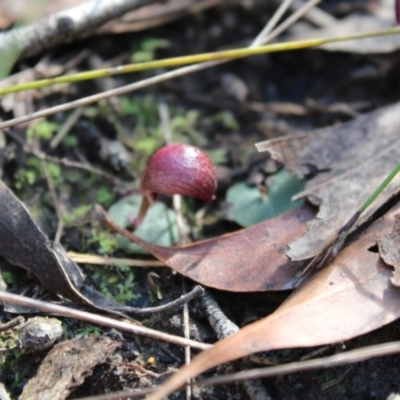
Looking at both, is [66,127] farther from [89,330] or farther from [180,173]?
[89,330]

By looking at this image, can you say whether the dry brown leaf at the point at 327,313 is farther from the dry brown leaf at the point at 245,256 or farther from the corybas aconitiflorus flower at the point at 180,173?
the corybas aconitiflorus flower at the point at 180,173

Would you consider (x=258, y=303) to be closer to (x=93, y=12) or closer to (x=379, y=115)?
(x=379, y=115)

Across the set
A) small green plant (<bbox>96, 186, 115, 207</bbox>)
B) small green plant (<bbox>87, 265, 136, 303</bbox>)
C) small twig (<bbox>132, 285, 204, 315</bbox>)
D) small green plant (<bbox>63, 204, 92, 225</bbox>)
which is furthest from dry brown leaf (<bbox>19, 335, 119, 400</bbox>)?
small green plant (<bbox>96, 186, 115, 207</bbox>)

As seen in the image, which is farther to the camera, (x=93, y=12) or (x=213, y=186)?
(x=93, y=12)

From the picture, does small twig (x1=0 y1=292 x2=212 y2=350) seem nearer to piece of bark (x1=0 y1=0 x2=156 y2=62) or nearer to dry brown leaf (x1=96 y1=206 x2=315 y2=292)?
dry brown leaf (x1=96 y1=206 x2=315 y2=292)

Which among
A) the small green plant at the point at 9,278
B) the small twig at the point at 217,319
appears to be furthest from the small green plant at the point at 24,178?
the small twig at the point at 217,319

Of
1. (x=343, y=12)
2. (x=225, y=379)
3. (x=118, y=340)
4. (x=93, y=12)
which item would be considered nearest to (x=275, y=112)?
(x=343, y=12)

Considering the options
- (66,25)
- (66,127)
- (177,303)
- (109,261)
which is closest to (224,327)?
(177,303)
